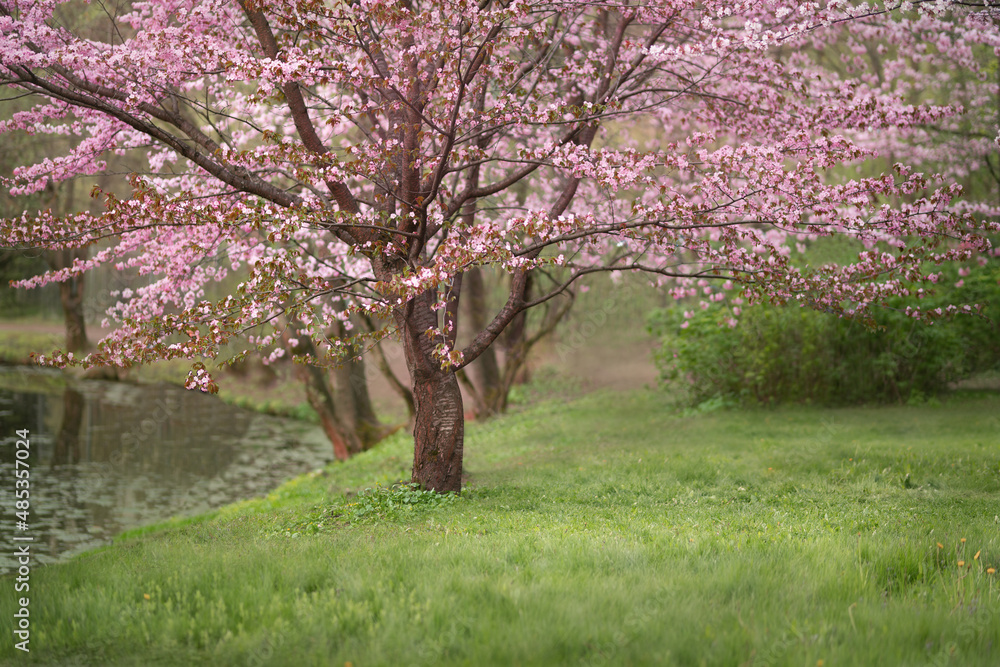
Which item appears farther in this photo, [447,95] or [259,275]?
[447,95]

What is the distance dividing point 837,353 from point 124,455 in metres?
14.5

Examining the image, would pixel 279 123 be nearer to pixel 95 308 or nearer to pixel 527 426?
pixel 527 426

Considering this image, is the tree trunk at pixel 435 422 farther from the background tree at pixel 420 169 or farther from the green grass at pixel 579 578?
the green grass at pixel 579 578

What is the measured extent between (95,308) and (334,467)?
928 inches

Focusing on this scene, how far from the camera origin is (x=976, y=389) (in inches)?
579

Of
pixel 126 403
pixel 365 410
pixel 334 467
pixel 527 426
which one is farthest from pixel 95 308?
pixel 527 426

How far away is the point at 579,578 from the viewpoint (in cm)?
436

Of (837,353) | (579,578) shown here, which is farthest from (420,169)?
(837,353)

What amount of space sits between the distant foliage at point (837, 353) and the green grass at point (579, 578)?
220 inches

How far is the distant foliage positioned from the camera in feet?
44.6

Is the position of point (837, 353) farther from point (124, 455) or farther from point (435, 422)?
point (124, 455)

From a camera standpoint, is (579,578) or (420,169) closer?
(579,578)

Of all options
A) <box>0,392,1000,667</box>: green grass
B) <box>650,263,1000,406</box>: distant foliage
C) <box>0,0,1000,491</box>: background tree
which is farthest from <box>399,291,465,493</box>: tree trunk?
<box>650,263,1000,406</box>: distant foliage

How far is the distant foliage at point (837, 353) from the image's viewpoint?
13586 millimetres
